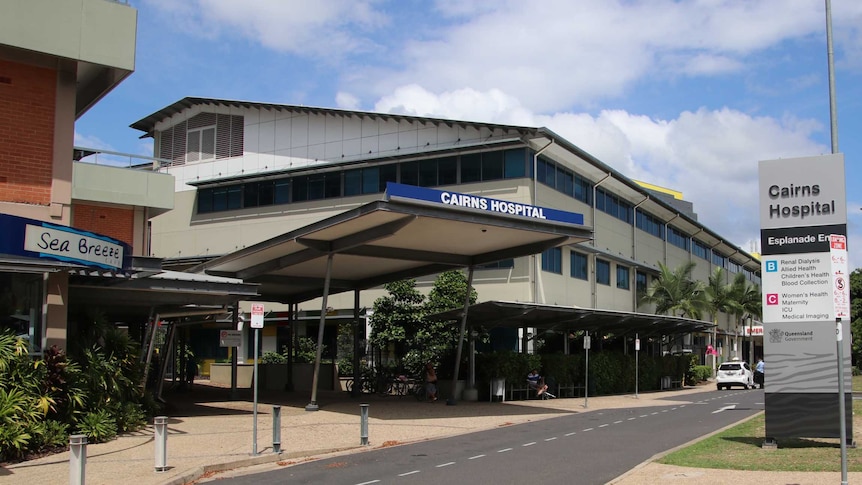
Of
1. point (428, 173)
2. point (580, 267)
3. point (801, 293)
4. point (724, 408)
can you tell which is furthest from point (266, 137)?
point (801, 293)

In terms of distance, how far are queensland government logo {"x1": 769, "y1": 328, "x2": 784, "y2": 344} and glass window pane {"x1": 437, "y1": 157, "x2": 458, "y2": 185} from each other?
1091 inches

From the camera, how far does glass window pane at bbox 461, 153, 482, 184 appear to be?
42.2 metres

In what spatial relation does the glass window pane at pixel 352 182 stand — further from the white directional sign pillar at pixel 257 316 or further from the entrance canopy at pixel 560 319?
the white directional sign pillar at pixel 257 316

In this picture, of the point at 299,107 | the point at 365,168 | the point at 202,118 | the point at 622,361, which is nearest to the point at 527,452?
the point at 622,361

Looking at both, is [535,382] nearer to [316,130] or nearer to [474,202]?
[474,202]

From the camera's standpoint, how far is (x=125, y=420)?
1967 cm

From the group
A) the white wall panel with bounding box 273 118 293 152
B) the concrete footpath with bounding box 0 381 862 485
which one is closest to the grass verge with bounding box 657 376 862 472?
the concrete footpath with bounding box 0 381 862 485

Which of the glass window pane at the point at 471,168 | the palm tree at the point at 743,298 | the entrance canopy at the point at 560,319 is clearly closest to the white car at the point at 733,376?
the entrance canopy at the point at 560,319

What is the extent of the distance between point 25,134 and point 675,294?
4328cm

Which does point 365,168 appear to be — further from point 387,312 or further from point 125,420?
point 125,420

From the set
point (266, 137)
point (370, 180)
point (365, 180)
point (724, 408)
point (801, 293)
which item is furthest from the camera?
point (266, 137)

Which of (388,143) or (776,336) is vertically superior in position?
(388,143)

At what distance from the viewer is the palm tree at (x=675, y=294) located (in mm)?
54812

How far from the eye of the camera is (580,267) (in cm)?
4575
